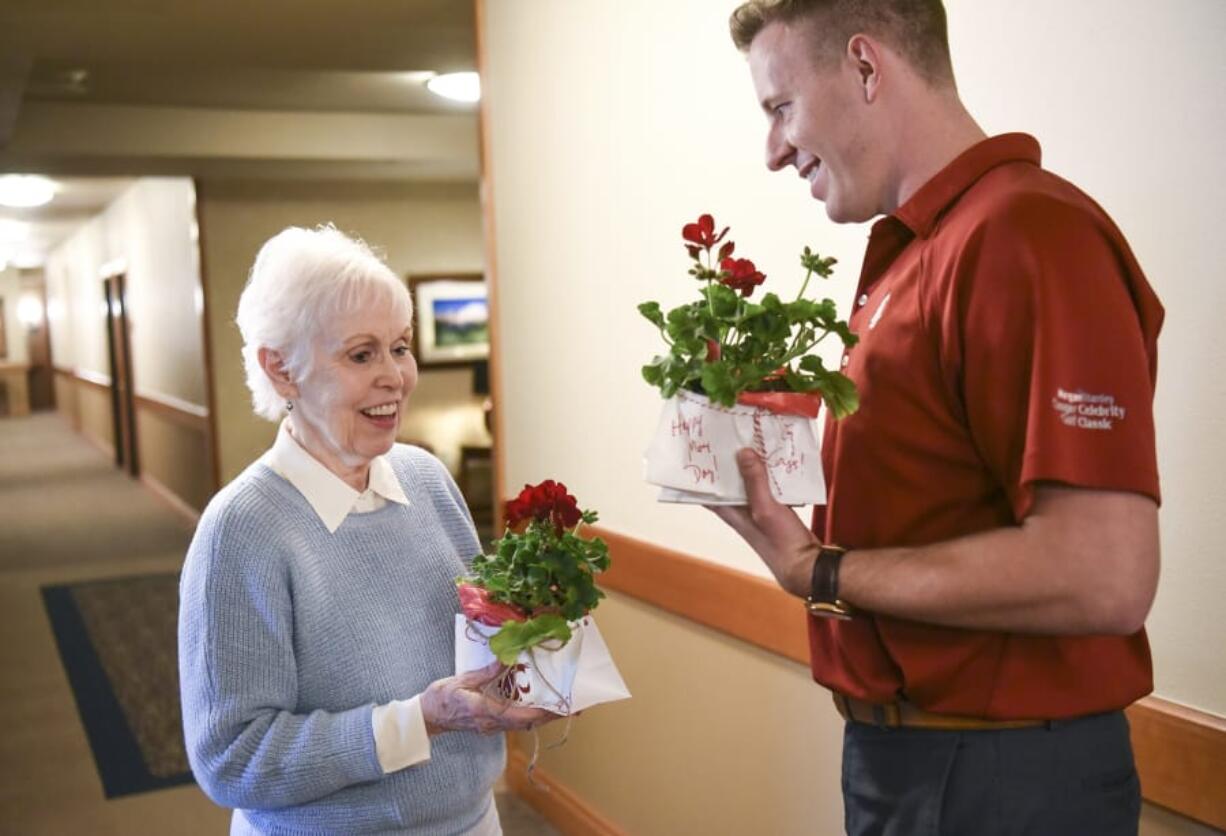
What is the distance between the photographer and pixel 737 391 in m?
1.27

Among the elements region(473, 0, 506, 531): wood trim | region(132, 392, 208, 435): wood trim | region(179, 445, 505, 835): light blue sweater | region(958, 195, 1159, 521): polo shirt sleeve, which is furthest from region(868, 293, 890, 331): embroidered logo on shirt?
region(132, 392, 208, 435): wood trim

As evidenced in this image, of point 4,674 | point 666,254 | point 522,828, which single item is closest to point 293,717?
point 666,254

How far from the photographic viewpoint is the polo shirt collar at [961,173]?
131 cm

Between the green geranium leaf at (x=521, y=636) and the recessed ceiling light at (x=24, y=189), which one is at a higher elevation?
the recessed ceiling light at (x=24, y=189)

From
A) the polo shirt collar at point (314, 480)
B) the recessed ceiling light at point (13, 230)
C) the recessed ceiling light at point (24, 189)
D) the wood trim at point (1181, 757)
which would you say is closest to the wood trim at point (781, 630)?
the wood trim at point (1181, 757)

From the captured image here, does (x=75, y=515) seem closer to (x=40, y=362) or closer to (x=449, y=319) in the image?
(x=449, y=319)

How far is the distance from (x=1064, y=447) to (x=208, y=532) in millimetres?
1099

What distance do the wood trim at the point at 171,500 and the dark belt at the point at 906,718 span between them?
8.27m

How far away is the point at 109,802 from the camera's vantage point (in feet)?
13.2

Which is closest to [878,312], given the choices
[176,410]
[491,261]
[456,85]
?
[491,261]

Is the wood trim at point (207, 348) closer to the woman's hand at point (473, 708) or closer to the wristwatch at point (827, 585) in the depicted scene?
the woman's hand at point (473, 708)

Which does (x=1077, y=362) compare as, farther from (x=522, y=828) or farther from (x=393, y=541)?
(x=522, y=828)

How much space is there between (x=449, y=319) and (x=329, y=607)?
7693mm

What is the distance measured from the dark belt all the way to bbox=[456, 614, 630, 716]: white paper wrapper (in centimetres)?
29
